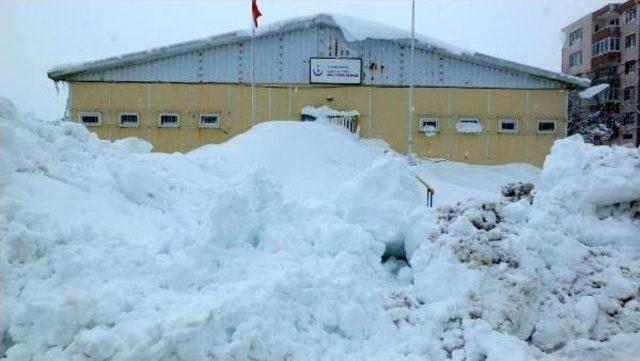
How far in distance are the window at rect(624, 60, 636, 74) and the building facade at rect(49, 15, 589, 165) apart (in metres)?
23.8

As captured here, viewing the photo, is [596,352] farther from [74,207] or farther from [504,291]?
[74,207]

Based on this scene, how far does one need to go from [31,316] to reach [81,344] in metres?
0.61

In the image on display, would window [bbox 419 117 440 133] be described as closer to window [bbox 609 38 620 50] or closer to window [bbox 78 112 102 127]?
window [bbox 78 112 102 127]

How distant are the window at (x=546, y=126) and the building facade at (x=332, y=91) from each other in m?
0.04

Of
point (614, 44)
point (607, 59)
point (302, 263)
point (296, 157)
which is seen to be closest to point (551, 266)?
point (302, 263)

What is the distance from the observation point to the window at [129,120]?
19.9 meters

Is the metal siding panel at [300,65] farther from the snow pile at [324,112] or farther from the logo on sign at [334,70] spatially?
the snow pile at [324,112]

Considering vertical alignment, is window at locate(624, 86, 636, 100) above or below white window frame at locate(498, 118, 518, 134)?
above

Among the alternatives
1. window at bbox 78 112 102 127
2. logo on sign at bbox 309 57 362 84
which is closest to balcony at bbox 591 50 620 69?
logo on sign at bbox 309 57 362 84

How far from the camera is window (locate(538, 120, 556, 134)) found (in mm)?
20609

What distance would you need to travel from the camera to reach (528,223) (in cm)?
795

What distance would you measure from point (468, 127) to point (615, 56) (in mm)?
28731

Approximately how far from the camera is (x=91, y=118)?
19875 millimetres

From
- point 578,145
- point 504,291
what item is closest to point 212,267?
point 504,291
